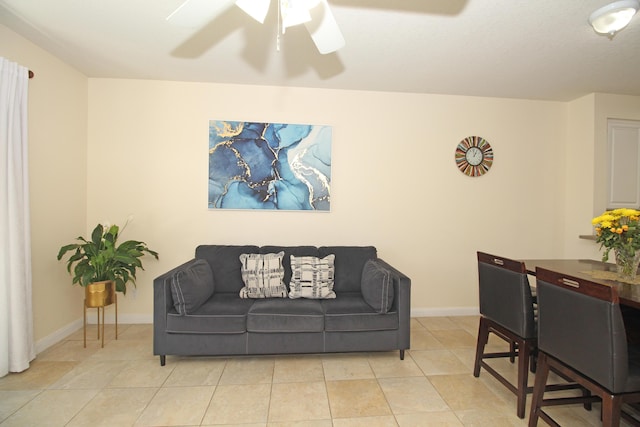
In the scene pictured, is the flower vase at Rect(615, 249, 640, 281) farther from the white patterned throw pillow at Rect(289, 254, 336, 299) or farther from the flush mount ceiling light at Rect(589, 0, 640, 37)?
the white patterned throw pillow at Rect(289, 254, 336, 299)

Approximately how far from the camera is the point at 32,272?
8.45 feet

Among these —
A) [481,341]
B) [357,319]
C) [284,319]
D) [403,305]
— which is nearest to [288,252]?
[284,319]

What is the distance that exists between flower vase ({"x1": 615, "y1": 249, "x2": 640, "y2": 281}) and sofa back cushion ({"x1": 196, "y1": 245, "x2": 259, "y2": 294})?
9.22 feet

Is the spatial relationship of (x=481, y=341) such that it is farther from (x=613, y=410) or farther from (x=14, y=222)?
(x=14, y=222)

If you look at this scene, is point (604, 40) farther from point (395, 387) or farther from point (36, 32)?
point (36, 32)

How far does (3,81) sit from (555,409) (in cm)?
440

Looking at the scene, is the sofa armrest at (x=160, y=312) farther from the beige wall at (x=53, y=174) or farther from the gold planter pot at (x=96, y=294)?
the beige wall at (x=53, y=174)

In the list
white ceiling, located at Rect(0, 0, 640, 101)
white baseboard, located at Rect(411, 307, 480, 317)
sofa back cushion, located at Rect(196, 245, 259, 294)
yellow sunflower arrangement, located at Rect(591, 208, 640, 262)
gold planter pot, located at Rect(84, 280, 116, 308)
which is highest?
white ceiling, located at Rect(0, 0, 640, 101)

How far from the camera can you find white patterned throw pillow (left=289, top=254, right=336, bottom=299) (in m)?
2.82

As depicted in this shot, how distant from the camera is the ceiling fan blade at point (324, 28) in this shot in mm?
1561

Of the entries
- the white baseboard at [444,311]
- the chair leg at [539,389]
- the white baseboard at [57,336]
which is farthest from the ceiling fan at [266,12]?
the white baseboard at [444,311]

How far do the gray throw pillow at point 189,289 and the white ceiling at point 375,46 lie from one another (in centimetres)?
191

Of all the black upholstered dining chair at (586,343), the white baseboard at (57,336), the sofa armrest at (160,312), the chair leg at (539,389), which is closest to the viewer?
the black upholstered dining chair at (586,343)

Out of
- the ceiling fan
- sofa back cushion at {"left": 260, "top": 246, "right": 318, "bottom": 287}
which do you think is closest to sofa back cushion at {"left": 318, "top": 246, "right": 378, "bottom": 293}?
sofa back cushion at {"left": 260, "top": 246, "right": 318, "bottom": 287}
